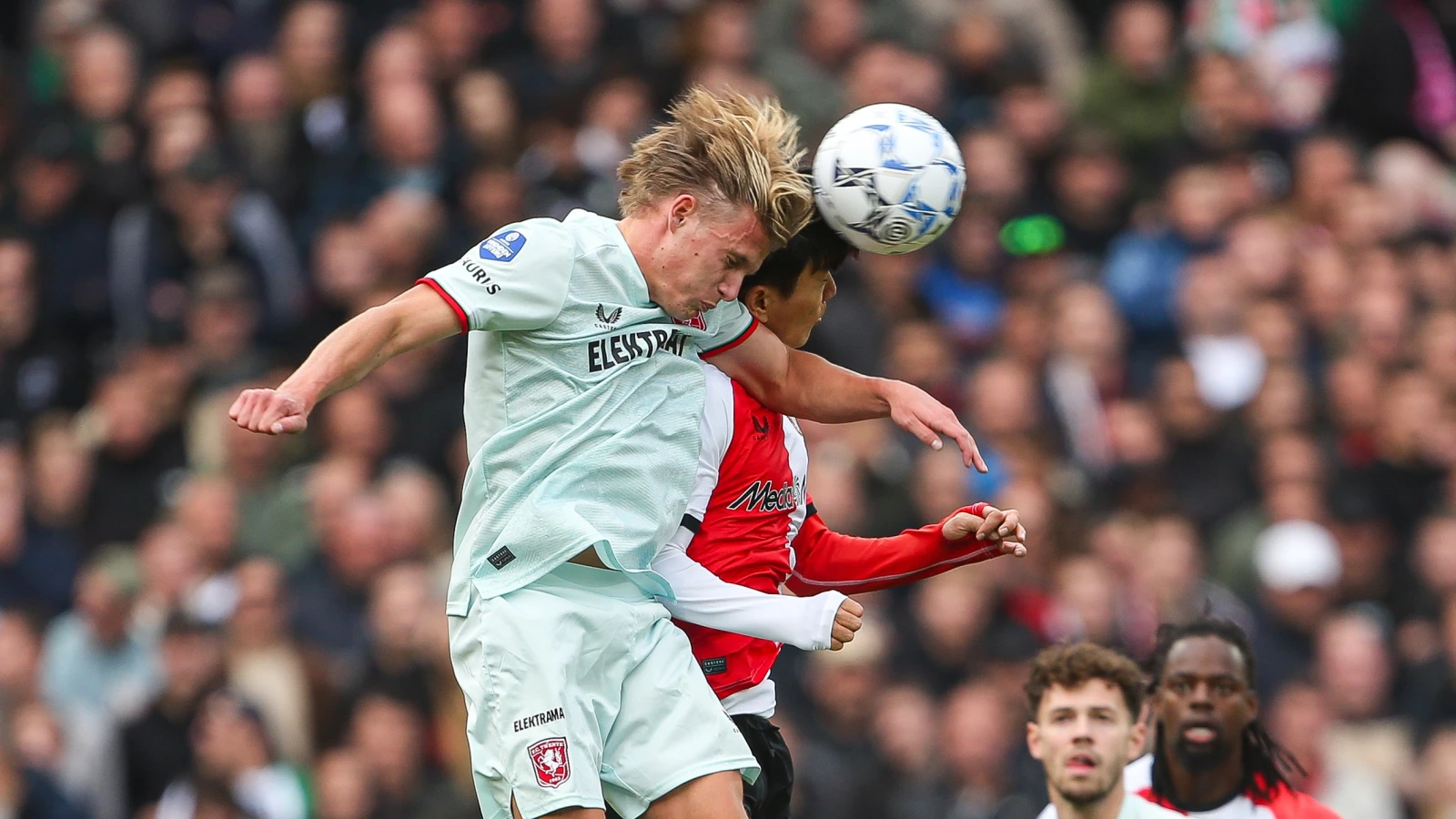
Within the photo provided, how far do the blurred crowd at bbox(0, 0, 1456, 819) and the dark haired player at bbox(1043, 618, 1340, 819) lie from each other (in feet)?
8.78

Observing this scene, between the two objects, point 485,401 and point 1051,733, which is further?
point 1051,733

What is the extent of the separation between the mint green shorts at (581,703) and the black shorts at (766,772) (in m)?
0.31

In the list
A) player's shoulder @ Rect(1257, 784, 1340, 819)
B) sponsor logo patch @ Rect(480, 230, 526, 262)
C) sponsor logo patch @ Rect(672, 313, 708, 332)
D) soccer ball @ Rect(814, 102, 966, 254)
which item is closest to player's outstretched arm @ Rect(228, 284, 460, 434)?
sponsor logo patch @ Rect(480, 230, 526, 262)

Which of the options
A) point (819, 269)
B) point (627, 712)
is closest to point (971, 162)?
point (819, 269)

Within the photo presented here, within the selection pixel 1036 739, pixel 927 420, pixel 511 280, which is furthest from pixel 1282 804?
pixel 511 280

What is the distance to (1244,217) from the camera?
1262cm

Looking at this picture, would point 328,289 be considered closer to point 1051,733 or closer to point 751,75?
point 751,75

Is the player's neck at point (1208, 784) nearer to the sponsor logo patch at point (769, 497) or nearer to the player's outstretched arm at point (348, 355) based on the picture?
the sponsor logo patch at point (769, 497)

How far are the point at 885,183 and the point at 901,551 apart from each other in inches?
41.9

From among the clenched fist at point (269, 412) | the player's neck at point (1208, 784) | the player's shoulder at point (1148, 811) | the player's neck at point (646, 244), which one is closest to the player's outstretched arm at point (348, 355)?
the clenched fist at point (269, 412)

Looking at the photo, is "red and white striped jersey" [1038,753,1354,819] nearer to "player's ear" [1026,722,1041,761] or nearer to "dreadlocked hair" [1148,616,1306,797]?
"dreadlocked hair" [1148,616,1306,797]

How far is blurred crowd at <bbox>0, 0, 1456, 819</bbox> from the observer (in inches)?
407

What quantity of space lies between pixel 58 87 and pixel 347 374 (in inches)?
346

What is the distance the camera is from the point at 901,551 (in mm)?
6266
